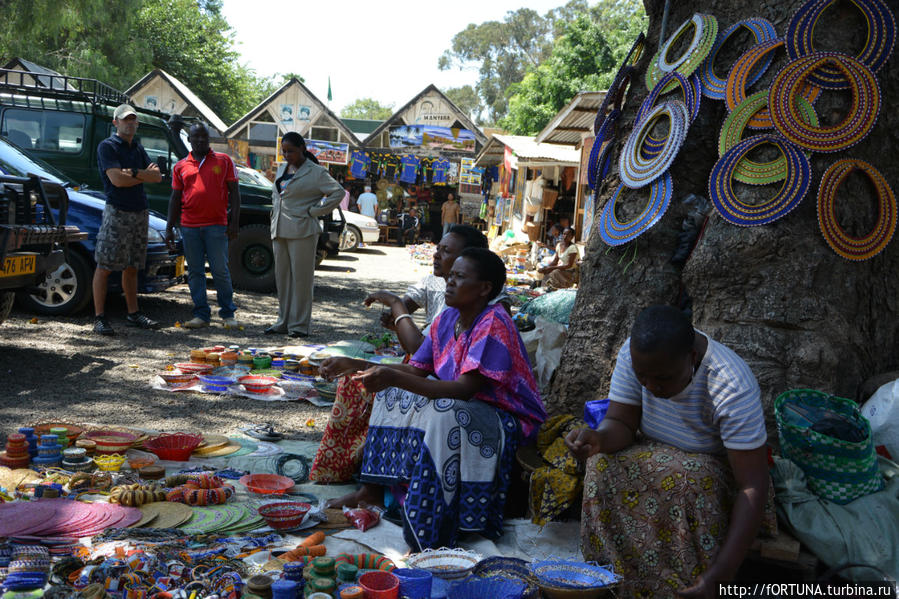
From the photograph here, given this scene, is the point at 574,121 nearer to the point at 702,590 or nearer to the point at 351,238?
the point at 351,238

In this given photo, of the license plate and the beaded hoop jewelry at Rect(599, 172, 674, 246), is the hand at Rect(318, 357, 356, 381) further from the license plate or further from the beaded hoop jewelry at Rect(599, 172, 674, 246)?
the license plate

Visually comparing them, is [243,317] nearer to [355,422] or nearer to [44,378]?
[44,378]

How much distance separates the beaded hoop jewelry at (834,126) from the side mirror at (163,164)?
24.5 feet

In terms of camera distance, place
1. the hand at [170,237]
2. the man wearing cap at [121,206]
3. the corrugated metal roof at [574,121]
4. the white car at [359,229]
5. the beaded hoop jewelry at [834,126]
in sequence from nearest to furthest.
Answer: the beaded hoop jewelry at [834,126] → the man wearing cap at [121,206] → the hand at [170,237] → the corrugated metal roof at [574,121] → the white car at [359,229]

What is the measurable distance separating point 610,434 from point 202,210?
18.0 feet

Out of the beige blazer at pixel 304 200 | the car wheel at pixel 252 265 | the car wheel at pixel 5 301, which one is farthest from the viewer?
the car wheel at pixel 252 265

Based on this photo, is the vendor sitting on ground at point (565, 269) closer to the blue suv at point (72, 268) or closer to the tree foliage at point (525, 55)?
the blue suv at point (72, 268)

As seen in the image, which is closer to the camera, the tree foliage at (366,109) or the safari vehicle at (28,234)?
the safari vehicle at (28,234)

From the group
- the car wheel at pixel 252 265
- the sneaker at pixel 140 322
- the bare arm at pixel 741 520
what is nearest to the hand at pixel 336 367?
the bare arm at pixel 741 520

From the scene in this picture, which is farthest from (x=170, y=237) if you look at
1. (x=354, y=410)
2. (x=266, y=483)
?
(x=354, y=410)

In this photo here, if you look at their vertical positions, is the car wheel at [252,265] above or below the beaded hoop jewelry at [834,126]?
below

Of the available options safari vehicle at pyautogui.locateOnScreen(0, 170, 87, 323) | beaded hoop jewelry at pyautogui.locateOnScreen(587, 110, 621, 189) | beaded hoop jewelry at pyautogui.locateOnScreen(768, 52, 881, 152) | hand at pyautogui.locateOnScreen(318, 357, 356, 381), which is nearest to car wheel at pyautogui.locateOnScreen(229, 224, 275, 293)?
safari vehicle at pyautogui.locateOnScreen(0, 170, 87, 323)

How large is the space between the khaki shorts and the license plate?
877 mm

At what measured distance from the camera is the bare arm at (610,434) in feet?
8.66
